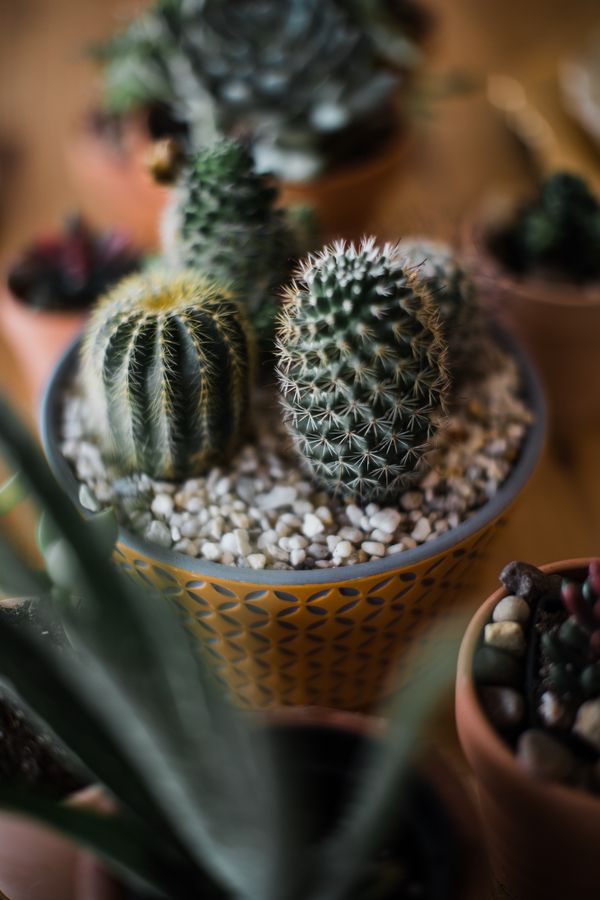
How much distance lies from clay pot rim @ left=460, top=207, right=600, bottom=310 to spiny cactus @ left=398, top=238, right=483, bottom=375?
138 mm

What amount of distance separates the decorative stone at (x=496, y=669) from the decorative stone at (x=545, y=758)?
0.17 feet

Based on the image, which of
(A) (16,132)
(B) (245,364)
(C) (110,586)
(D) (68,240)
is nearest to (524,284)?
(B) (245,364)

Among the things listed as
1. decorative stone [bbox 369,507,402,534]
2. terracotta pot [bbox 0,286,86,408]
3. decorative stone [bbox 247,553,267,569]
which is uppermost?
terracotta pot [bbox 0,286,86,408]

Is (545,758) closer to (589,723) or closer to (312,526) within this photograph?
(589,723)

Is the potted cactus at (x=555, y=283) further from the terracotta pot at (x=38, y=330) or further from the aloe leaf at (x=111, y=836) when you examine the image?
the aloe leaf at (x=111, y=836)

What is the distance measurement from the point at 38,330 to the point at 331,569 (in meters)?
0.57

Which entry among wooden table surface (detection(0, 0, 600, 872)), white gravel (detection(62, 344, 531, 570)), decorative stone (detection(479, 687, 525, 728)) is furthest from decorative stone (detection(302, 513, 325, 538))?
wooden table surface (detection(0, 0, 600, 872))

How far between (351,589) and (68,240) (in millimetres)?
694

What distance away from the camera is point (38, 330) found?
3.32 ft

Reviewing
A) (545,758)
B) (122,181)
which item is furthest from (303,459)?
(122,181)

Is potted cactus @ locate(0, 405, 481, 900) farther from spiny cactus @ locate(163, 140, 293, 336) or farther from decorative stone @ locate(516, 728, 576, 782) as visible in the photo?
spiny cactus @ locate(163, 140, 293, 336)

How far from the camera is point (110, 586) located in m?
0.38

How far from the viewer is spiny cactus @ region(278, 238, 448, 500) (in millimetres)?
605

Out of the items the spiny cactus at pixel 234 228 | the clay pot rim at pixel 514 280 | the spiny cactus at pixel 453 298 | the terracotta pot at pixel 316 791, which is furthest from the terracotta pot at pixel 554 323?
the terracotta pot at pixel 316 791
